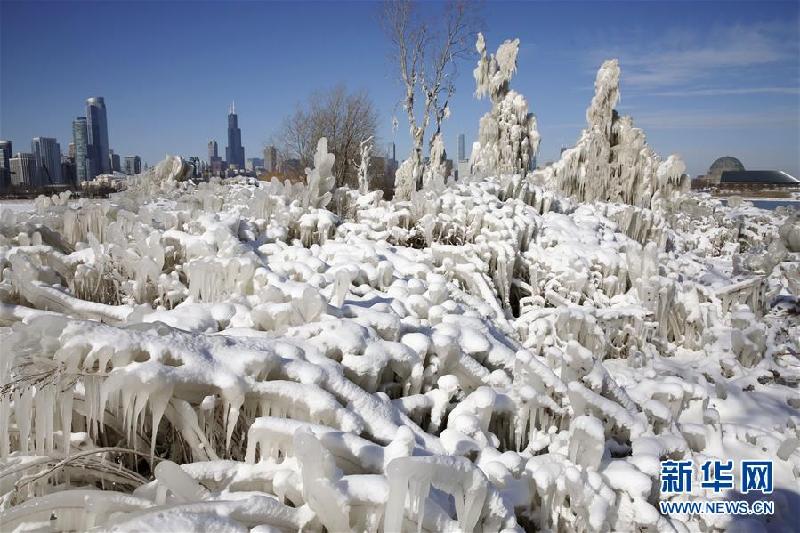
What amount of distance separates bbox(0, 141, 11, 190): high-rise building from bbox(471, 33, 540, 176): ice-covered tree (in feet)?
45.1

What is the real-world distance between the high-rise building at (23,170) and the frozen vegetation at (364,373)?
305 inches

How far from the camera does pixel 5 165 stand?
12078 mm

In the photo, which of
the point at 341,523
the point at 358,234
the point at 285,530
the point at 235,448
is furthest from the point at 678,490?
the point at 358,234

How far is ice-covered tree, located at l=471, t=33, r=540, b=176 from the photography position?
17.1 metres

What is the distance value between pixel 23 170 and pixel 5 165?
53 centimetres

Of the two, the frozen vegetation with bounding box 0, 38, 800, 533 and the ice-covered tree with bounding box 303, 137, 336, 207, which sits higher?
the ice-covered tree with bounding box 303, 137, 336, 207

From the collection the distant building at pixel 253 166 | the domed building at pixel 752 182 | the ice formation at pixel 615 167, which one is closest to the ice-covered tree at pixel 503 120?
the ice formation at pixel 615 167

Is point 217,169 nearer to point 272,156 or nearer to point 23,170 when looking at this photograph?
point 272,156

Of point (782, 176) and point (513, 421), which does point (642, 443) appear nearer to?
point (513, 421)

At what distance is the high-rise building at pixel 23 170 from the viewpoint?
11.6m

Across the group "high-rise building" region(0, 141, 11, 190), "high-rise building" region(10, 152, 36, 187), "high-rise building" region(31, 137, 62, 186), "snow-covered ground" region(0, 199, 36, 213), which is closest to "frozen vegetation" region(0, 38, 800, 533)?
"snow-covered ground" region(0, 199, 36, 213)

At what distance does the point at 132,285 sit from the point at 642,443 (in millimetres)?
3430

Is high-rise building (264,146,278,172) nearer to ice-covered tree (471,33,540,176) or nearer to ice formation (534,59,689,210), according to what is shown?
ice-covered tree (471,33,540,176)

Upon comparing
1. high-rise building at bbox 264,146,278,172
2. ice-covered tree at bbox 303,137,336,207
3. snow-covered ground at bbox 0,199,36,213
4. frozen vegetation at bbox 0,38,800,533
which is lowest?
frozen vegetation at bbox 0,38,800,533
